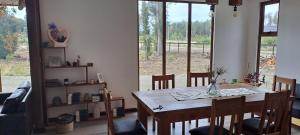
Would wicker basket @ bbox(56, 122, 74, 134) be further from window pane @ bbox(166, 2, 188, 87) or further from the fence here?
window pane @ bbox(166, 2, 188, 87)

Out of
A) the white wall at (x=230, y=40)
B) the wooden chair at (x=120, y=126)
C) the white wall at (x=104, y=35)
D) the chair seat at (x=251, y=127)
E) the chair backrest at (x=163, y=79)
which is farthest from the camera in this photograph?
the white wall at (x=230, y=40)

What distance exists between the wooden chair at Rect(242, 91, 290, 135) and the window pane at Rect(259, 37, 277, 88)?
2.77 meters

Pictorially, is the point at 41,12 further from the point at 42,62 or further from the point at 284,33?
the point at 284,33

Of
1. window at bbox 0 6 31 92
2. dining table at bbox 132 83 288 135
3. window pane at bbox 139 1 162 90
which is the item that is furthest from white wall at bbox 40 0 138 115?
dining table at bbox 132 83 288 135

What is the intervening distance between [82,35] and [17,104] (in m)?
1.72

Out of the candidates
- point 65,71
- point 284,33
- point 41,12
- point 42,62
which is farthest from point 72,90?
point 284,33

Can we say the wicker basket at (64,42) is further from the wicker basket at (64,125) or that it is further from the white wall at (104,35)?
the wicker basket at (64,125)

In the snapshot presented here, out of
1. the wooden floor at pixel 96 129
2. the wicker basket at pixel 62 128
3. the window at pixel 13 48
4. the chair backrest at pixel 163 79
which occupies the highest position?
the window at pixel 13 48

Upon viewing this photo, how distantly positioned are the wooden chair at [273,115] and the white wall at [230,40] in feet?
9.63

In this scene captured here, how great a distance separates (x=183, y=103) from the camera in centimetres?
266

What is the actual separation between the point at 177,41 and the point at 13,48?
3.34 meters

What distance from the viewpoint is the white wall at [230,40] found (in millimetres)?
5441

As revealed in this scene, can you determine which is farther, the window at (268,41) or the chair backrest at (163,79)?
the window at (268,41)

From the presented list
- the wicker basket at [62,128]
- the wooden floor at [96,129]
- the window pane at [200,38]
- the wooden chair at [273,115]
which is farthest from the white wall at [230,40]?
the wicker basket at [62,128]
